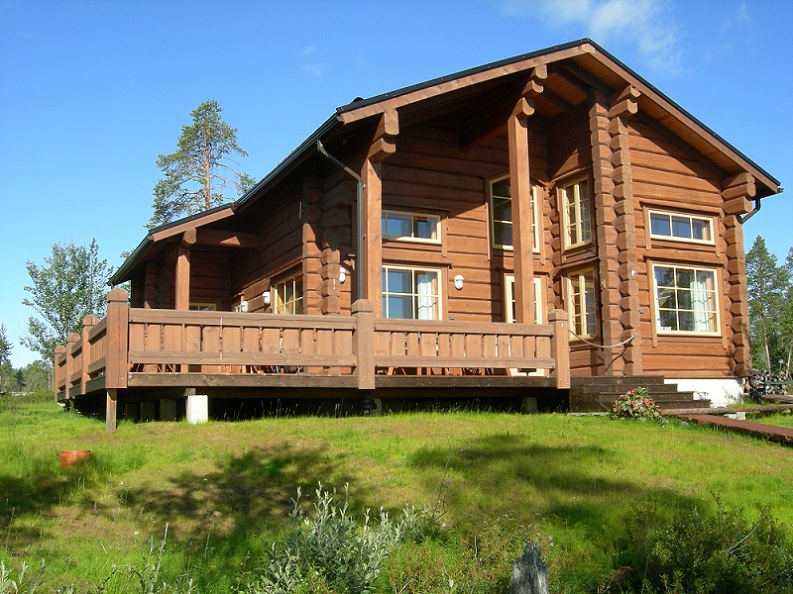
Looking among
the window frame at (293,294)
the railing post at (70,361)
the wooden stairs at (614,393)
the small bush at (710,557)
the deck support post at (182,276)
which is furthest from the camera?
the deck support post at (182,276)

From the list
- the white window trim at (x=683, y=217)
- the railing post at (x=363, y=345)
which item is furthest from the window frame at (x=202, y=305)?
the white window trim at (x=683, y=217)

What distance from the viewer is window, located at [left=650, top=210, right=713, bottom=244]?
58.4 feet

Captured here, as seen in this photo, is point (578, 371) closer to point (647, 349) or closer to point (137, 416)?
point (647, 349)

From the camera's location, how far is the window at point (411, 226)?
1658cm

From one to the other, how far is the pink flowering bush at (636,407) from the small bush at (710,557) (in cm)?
590

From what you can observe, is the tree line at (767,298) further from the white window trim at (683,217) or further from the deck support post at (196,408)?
the deck support post at (196,408)

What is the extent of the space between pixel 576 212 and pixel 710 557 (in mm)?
12807

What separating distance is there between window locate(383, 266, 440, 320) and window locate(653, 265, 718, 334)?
4592 mm

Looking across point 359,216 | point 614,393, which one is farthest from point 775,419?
point 359,216

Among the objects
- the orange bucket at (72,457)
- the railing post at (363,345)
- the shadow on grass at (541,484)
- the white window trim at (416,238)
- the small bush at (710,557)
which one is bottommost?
the small bush at (710,557)

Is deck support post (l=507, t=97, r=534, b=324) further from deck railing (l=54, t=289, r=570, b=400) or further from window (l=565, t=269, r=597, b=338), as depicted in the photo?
window (l=565, t=269, r=597, b=338)

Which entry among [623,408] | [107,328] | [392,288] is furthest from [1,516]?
[392,288]

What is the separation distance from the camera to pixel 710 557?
577cm

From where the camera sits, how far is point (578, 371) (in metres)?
17.3
